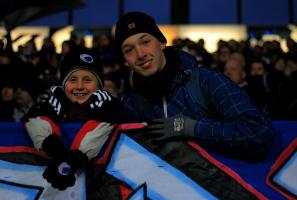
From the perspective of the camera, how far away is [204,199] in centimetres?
248

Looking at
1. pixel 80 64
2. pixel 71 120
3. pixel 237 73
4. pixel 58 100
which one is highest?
pixel 80 64

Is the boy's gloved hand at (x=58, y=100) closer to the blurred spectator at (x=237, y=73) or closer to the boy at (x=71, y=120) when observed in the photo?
the boy at (x=71, y=120)

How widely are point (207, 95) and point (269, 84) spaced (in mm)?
3813

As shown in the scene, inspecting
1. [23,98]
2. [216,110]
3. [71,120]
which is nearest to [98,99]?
[71,120]

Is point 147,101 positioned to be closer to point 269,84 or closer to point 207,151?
point 207,151

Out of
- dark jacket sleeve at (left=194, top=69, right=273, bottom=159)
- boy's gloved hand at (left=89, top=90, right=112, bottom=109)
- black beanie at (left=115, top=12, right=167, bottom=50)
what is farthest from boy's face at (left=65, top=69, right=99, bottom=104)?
dark jacket sleeve at (left=194, top=69, right=273, bottom=159)

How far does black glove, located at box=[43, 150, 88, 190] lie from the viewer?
7.74ft

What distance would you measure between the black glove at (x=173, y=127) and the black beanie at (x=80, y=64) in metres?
0.65

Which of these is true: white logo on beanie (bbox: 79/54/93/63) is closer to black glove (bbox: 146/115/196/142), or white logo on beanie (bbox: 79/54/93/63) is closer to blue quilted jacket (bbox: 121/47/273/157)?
blue quilted jacket (bbox: 121/47/273/157)

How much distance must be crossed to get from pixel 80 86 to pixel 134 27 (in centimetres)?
47

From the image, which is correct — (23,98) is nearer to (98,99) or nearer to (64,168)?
(98,99)

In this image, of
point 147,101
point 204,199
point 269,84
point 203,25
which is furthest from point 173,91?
point 203,25

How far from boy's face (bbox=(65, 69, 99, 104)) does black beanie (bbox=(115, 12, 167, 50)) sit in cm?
29

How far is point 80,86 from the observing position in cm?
288
